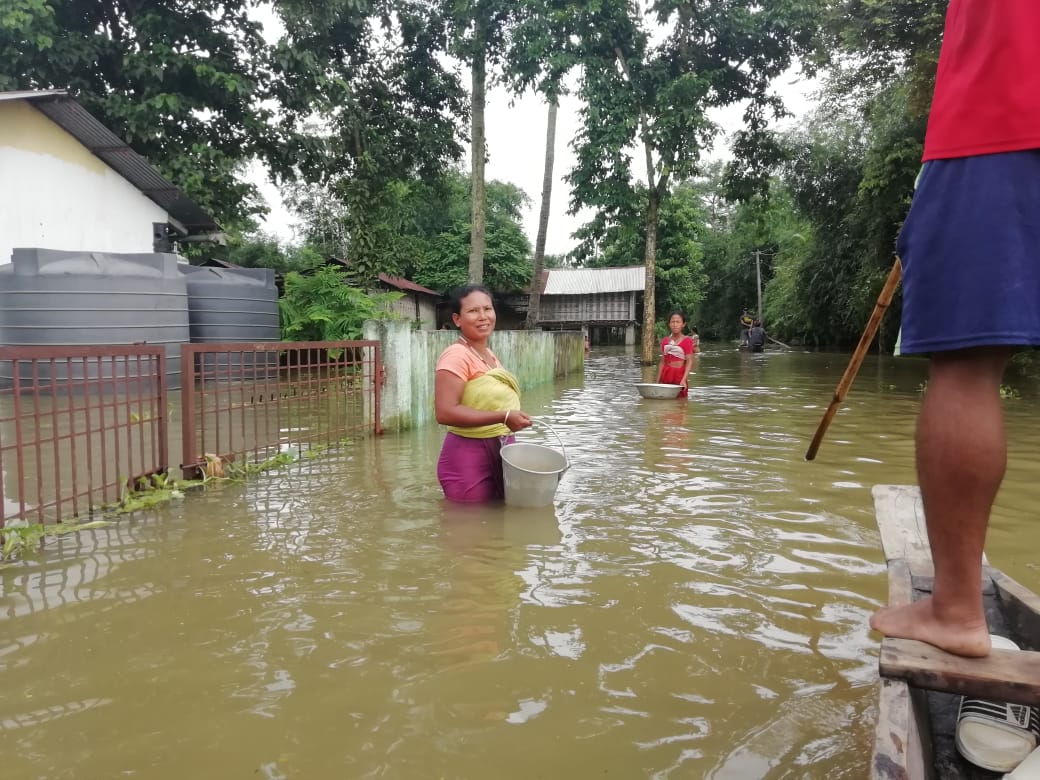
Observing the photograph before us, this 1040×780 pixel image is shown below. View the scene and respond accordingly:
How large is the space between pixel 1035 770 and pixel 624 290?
36.4 metres

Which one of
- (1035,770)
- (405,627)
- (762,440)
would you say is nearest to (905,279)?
(1035,770)

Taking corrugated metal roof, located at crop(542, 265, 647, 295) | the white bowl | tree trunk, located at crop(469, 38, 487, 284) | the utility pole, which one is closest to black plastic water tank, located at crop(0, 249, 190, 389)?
the white bowl

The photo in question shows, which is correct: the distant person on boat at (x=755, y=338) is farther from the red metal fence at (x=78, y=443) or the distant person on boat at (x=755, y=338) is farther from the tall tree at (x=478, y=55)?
the red metal fence at (x=78, y=443)

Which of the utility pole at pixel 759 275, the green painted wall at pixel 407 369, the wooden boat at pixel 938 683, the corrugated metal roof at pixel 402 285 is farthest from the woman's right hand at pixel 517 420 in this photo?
the utility pole at pixel 759 275

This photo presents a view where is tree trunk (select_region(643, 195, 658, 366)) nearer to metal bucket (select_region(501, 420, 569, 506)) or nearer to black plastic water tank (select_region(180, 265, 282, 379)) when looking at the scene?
black plastic water tank (select_region(180, 265, 282, 379))

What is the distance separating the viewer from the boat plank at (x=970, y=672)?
1365mm

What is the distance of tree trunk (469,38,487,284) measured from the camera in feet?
57.9

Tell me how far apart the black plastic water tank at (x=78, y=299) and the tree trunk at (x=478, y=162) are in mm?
7684

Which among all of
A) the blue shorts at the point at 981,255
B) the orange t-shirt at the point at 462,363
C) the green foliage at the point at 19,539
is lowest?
the green foliage at the point at 19,539

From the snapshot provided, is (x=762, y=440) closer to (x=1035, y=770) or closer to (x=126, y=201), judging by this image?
(x=1035, y=770)

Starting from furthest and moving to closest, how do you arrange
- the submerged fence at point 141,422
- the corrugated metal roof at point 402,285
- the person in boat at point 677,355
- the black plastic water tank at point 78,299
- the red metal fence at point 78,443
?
1. the corrugated metal roof at point 402,285
2. the black plastic water tank at point 78,299
3. the person in boat at point 677,355
4. the submerged fence at point 141,422
5. the red metal fence at point 78,443

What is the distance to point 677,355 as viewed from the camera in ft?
34.8

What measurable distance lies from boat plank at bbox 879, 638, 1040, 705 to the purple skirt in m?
3.17

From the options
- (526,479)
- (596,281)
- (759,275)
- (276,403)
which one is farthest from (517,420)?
(759,275)
